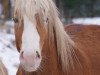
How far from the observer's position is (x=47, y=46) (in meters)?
4.86

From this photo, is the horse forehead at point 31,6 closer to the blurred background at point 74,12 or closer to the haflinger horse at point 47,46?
the haflinger horse at point 47,46

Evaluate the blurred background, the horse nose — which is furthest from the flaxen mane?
the blurred background

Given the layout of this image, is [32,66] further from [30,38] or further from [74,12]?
[74,12]

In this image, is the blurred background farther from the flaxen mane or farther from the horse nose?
the horse nose

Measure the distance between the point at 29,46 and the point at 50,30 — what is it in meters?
0.57

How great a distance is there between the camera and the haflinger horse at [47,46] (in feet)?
14.4

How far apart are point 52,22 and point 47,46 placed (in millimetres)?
272

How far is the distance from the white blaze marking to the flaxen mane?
7 centimetres

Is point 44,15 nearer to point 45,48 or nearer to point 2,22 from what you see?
point 45,48

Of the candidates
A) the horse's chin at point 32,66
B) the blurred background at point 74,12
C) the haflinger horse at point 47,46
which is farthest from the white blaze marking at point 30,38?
the blurred background at point 74,12

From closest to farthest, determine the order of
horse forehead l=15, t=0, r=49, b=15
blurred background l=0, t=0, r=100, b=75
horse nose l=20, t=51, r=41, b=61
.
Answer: horse nose l=20, t=51, r=41, b=61 → horse forehead l=15, t=0, r=49, b=15 → blurred background l=0, t=0, r=100, b=75

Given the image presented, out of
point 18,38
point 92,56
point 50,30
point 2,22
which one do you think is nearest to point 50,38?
point 50,30

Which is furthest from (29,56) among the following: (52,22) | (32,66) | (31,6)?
(52,22)

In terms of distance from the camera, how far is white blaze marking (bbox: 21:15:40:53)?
14.3ft
